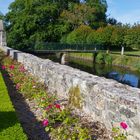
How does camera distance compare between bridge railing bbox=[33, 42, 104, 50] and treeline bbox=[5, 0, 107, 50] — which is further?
treeline bbox=[5, 0, 107, 50]

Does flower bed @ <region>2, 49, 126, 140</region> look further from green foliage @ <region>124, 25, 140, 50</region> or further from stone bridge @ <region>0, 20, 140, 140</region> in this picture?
green foliage @ <region>124, 25, 140, 50</region>

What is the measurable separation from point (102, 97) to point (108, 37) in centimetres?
4151

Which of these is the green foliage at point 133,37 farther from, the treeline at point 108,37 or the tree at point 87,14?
the tree at point 87,14

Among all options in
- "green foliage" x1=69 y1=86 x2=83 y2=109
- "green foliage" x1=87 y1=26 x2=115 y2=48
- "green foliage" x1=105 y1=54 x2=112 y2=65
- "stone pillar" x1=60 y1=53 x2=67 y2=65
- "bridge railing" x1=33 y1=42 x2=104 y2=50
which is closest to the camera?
"green foliage" x1=69 y1=86 x2=83 y2=109

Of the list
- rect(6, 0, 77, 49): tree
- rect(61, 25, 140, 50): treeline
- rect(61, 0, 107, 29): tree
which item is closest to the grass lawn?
rect(61, 25, 140, 50): treeline

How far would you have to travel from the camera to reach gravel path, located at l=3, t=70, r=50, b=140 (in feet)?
17.7

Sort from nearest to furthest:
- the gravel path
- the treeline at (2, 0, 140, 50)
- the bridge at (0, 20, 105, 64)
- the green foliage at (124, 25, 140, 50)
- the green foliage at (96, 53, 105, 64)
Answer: the gravel path → the green foliage at (96, 53, 105, 64) → the green foliage at (124, 25, 140, 50) → the bridge at (0, 20, 105, 64) → the treeline at (2, 0, 140, 50)

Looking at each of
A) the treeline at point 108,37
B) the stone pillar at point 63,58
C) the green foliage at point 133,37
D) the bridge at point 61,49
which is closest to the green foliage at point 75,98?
the stone pillar at point 63,58

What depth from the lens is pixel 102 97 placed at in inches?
221

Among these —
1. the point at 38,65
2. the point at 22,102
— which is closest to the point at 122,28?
the point at 38,65

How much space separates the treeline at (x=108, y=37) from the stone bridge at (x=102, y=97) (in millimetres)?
34197

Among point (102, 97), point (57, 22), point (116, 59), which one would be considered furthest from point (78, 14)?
point (102, 97)

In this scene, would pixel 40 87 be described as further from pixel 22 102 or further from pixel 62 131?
pixel 62 131

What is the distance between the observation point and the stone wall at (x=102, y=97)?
4.66m
